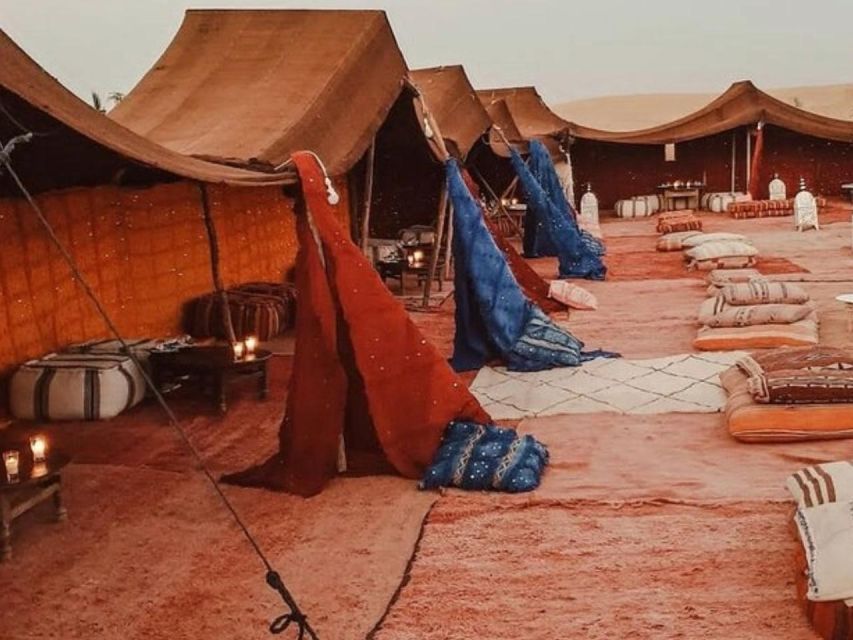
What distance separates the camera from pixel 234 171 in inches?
275

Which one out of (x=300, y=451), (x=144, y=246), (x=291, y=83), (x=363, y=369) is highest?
(x=291, y=83)

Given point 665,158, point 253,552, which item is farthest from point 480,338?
point 665,158

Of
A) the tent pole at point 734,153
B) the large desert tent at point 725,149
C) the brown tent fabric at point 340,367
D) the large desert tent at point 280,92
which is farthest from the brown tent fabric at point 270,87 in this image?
the tent pole at point 734,153

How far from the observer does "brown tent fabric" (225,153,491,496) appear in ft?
18.2

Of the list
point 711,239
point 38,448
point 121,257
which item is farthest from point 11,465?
point 711,239

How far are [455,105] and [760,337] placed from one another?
25.7 feet

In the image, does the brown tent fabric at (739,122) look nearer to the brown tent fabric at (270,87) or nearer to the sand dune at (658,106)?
the brown tent fabric at (270,87)

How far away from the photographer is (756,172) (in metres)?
20.9

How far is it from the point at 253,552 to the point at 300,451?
1003 millimetres

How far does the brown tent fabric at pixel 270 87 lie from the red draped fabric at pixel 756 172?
12.7 m

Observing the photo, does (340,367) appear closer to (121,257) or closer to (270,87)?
(121,257)

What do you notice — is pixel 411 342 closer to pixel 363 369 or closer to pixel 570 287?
pixel 363 369

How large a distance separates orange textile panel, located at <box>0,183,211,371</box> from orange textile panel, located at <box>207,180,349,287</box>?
287mm

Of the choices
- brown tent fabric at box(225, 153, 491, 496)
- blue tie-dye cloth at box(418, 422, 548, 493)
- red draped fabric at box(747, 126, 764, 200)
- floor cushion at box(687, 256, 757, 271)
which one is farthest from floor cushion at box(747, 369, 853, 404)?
red draped fabric at box(747, 126, 764, 200)
